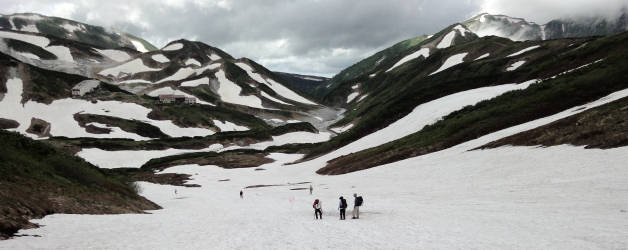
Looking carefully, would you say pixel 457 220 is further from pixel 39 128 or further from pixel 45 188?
pixel 39 128

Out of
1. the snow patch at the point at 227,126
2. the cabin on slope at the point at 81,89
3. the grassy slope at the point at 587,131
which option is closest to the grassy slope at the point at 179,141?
the snow patch at the point at 227,126

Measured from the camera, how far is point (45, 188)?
27609mm

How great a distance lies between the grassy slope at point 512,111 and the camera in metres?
55.3

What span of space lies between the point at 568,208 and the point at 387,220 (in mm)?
10404

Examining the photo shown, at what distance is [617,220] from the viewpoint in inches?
727

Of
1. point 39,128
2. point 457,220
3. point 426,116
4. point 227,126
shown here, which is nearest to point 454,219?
point 457,220

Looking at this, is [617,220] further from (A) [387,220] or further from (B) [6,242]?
(B) [6,242]

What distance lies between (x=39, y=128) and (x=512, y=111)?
15471 centimetres

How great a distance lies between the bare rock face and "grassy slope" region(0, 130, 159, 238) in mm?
124159

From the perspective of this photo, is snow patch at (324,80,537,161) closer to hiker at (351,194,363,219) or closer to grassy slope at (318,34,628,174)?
grassy slope at (318,34,628,174)

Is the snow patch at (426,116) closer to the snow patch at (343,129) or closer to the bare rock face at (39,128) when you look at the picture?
the snow patch at (343,129)

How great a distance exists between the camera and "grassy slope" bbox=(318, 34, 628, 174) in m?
55.3

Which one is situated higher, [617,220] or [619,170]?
[619,170]

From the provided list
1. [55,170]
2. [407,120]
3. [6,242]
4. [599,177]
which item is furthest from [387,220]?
[407,120]
